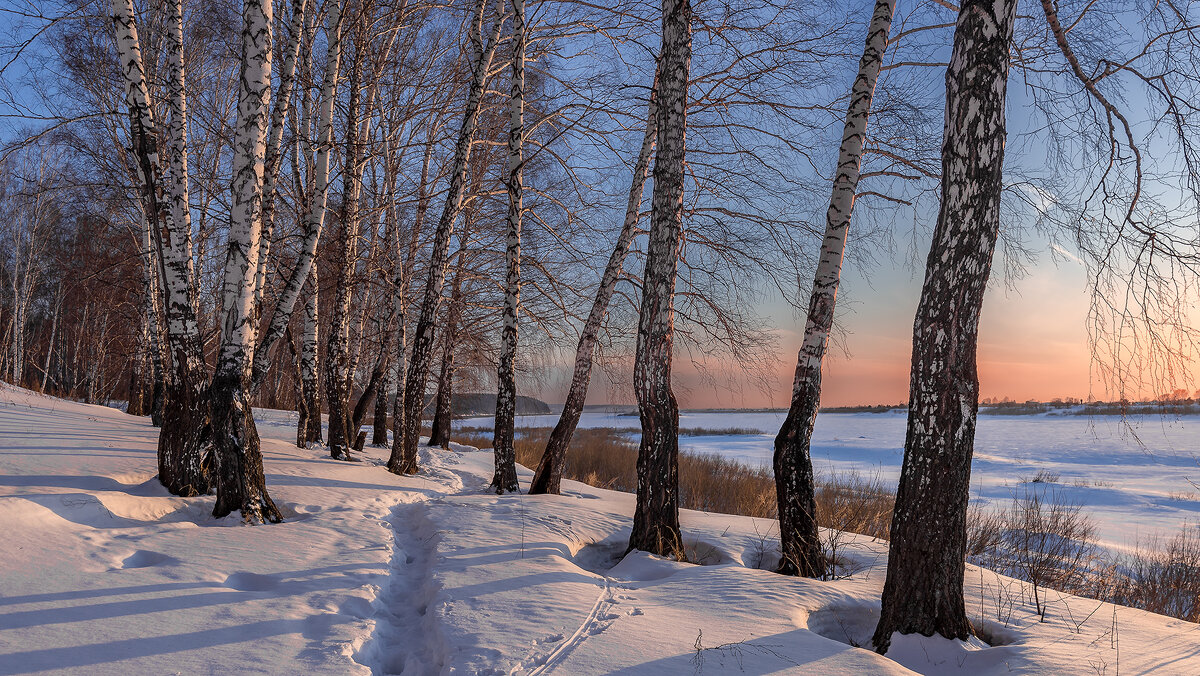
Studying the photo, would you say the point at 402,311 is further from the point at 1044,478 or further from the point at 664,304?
the point at 1044,478

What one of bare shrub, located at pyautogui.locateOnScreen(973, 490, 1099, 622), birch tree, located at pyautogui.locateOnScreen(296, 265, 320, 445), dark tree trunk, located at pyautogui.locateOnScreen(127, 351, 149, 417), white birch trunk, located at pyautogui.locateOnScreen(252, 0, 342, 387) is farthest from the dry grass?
dark tree trunk, located at pyautogui.locateOnScreen(127, 351, 149, 417)

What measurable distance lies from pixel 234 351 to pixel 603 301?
451cm

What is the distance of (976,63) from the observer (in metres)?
3.23

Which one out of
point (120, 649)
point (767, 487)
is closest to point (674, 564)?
point (120, 649)

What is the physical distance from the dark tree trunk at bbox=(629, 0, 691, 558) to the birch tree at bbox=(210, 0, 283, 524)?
333 centimetres

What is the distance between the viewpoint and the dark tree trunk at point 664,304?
487cm

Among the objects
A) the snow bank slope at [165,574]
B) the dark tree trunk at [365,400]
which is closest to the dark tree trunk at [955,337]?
the snow bank slope at [165,574]

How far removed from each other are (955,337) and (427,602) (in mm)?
3603

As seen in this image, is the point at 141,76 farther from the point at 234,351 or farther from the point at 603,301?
the point at 603,301

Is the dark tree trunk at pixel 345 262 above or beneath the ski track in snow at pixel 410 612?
above

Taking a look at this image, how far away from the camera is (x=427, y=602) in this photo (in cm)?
359

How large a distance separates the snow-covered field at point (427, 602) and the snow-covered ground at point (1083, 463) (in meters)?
1.79

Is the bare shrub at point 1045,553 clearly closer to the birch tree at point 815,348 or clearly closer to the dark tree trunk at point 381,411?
the birch tree at point 815,348

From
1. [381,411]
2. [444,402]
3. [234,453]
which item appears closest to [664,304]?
[234,453]
